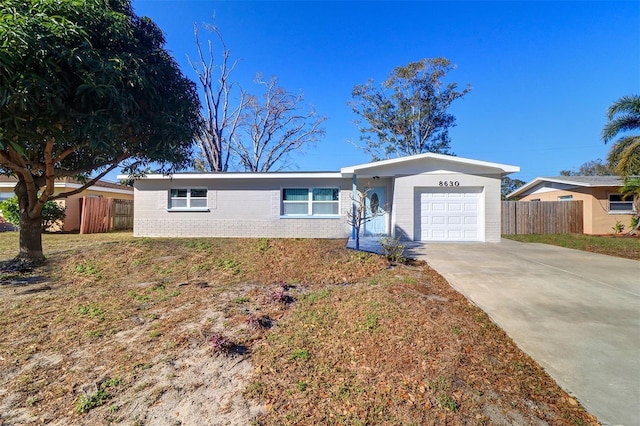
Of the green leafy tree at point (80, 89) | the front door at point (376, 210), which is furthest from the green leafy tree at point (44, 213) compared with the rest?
the front door at point (376, 210)

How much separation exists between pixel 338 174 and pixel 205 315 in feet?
28.9

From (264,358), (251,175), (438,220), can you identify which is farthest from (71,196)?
(438,220)

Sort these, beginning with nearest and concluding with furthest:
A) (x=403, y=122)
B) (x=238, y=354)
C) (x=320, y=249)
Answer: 1. (x=238, y=354)
2. (x=320, y=249)
3. (x=403, y=122)

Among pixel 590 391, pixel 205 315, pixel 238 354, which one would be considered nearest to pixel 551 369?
pixel 590 391

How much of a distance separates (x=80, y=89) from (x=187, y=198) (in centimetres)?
864

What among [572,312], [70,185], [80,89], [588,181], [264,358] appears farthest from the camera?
[70,185]

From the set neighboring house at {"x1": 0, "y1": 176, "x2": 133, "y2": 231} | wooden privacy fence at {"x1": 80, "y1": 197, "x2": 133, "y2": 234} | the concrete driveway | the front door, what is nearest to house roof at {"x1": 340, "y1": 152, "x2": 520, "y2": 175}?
the front door

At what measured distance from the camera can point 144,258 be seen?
8023 mm

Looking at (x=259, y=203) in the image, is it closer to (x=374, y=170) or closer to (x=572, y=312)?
(x=374, y=170)

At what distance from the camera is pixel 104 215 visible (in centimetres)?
1592

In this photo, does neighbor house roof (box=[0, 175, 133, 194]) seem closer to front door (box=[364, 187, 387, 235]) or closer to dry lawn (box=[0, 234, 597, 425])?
dry lawn (box=[0, 234, 597, 425])

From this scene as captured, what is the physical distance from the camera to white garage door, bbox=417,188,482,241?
1148 centimetres

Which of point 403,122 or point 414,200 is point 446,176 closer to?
point 414,200

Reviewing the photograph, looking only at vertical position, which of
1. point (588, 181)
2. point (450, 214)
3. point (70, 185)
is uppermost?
point (588, 181)
